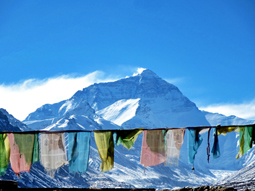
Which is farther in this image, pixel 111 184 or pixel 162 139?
pixel 111 184

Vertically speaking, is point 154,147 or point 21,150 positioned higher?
point 154,147

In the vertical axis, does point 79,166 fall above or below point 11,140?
below

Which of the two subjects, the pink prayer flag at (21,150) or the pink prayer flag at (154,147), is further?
the pink prayer flag at (154,147)

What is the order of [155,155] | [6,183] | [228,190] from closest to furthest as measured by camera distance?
[6,183], [228,190], [155,155]

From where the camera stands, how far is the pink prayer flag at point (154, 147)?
15.3 m

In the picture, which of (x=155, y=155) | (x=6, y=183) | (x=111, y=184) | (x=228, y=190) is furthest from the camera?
(x=111, y=184)

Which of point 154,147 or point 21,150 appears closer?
point 21,150

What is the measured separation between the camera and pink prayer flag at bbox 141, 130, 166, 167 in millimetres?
15289

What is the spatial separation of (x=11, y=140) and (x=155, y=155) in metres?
6.18

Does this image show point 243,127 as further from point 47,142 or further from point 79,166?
point 47,142

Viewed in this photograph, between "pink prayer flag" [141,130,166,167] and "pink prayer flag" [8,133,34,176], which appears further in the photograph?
"pink prayer flag" [141,130,166,167]

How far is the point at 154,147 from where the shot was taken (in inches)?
605

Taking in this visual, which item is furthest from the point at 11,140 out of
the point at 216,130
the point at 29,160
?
the point at 216,130

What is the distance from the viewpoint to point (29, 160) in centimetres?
1484
